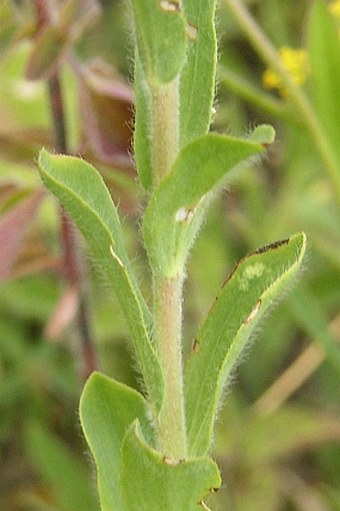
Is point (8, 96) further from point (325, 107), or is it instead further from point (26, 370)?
point (325, 107)

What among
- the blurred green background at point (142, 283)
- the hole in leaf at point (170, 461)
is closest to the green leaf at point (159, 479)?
the hole in leaf at point (170, 461)

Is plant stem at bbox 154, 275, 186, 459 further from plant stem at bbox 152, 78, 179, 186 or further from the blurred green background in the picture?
the blurred green background

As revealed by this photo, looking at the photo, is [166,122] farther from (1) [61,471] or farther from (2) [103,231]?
(1) [61,471]

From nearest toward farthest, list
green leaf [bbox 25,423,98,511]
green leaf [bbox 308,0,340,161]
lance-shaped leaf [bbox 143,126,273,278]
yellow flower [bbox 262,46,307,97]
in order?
lance-shaped leaf [bbox 143,126,273,278]
green leaf [bbox 308,0,340,161]
yellow flower [bbox 262,46,307,97]
green leaf [bbox 25,423,98,511]

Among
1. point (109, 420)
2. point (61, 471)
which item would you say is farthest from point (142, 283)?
point (109, 420)

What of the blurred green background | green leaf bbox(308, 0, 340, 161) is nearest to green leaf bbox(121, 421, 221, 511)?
the blurred green background

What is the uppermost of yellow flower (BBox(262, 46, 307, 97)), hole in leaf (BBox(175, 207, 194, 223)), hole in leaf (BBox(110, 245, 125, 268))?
hole in leaf (BBox(175, 207, 194, 223))

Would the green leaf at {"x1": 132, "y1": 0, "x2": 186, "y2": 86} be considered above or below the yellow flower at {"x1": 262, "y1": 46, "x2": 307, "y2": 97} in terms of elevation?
above
